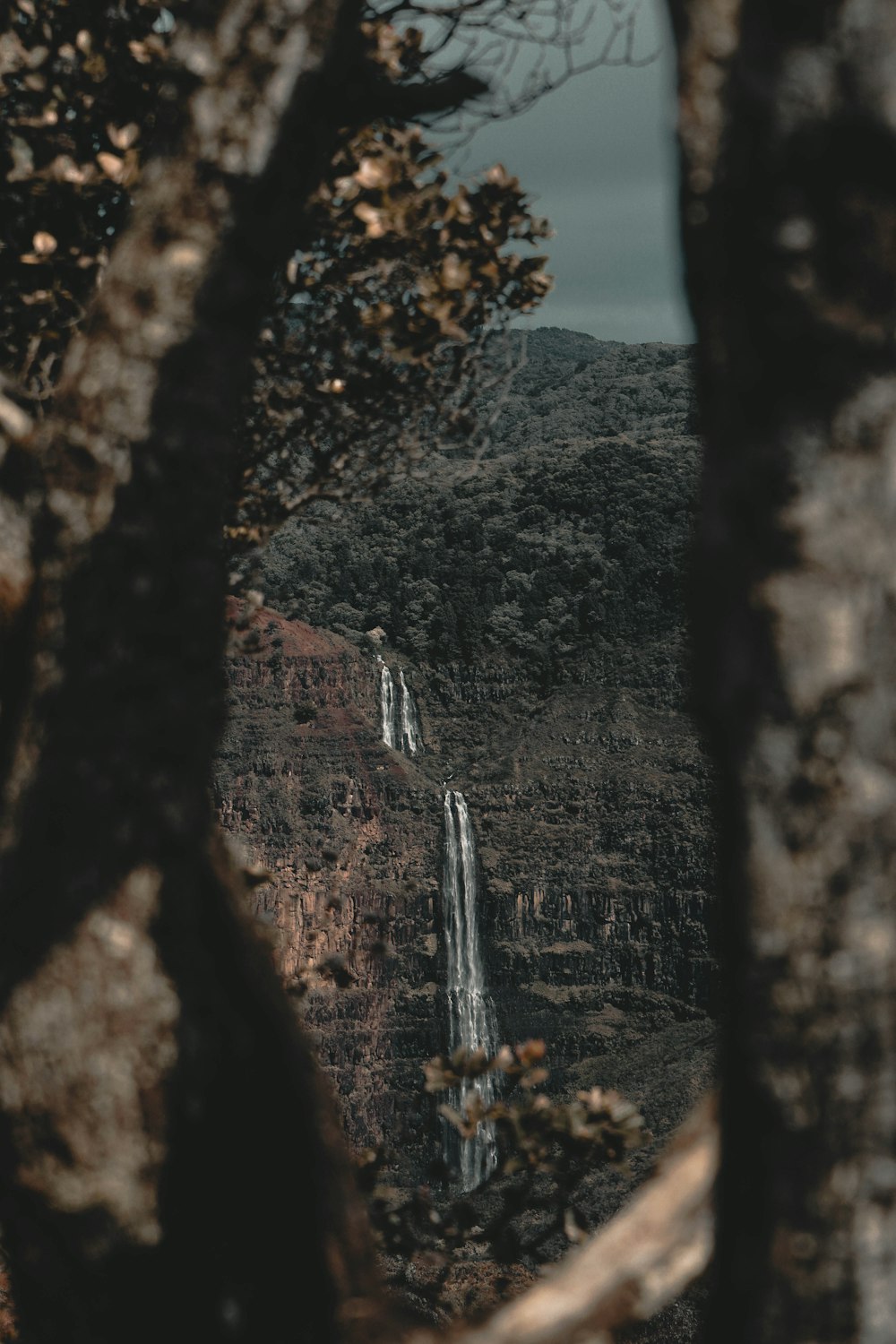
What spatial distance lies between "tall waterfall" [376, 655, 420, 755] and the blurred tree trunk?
228ft

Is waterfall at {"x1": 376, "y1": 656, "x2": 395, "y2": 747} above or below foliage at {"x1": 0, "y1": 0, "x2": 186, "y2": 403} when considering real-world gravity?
above

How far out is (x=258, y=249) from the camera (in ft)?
8.44

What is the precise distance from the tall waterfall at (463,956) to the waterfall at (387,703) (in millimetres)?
5365

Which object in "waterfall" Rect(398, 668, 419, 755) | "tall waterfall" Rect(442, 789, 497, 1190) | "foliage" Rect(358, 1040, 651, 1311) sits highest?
"waterfall" Rect(398, 668, 419, 755)

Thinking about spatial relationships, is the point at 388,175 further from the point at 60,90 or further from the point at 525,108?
the point at 60,90

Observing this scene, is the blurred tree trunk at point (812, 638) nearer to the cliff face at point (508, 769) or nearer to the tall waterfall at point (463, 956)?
the cliff face at point (508, 769)

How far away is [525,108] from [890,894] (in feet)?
12.8

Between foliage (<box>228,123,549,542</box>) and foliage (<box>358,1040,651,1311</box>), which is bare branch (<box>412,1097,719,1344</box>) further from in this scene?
foliage (<box>228,123,549,542</box>)

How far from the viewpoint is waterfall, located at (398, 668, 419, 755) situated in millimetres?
76438

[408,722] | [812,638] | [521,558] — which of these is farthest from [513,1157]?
[521,558]

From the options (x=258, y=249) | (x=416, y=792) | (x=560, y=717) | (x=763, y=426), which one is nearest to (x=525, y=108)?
(x=258, y=249)

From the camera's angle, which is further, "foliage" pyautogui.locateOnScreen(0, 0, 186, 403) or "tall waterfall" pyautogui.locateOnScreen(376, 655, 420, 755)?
"tall waterfall" pyautogui.locateOnScreen(376, 655, 420, 755)

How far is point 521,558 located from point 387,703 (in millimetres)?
23318

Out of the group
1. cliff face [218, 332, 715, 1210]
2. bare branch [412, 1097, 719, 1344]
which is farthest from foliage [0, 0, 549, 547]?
cliff face [218, 332, 715, 1210]
